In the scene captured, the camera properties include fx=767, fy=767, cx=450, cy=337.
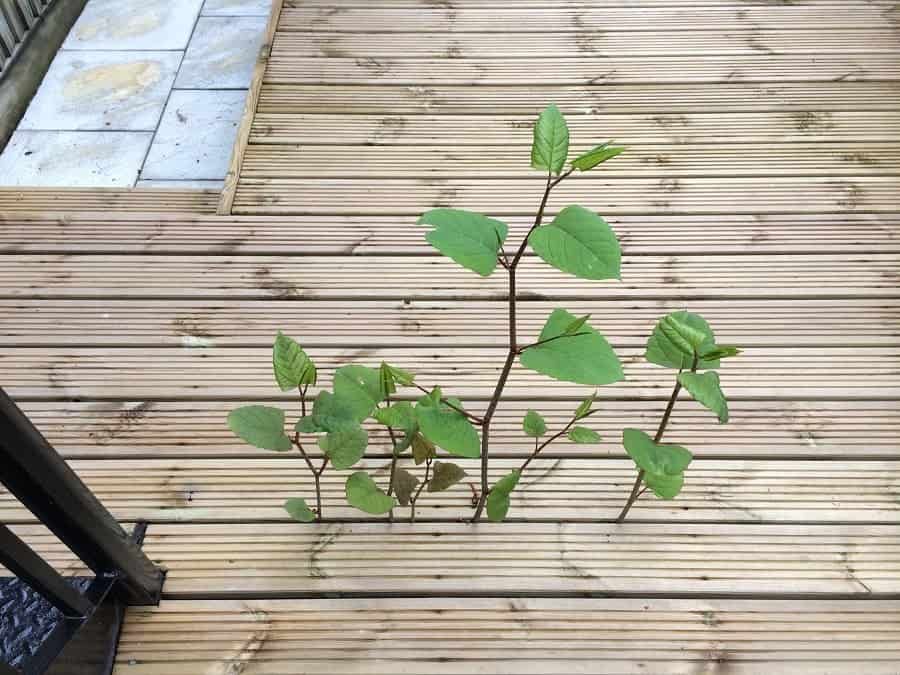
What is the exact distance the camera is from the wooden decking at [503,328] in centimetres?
109

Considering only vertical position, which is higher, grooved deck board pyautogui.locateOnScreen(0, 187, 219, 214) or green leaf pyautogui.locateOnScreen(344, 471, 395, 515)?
green leaf pyautogui.locateOnScreen(344, 471, 395, 515)

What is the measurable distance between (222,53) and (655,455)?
6.69 ft

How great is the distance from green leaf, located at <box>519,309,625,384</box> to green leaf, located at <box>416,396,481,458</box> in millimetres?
152

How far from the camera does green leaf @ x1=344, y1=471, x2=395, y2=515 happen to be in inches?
40.4

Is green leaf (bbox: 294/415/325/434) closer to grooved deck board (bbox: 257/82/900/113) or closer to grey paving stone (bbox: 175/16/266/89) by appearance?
grooved deck board (bbox: 257/82/900/113)

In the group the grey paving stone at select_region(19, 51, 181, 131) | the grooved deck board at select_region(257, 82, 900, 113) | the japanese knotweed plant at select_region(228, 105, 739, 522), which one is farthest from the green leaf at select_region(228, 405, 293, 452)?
the grey paving stone at select_region(19, 51, 181, 131)

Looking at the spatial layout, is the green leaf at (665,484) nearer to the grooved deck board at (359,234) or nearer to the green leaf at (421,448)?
the green leaf at (421,448)

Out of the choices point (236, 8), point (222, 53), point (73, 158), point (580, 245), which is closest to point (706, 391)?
point (580, 245)

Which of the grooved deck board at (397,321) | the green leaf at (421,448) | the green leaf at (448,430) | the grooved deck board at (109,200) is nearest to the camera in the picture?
the green leaf at (448,430)

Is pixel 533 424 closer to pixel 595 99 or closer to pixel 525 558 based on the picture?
pixel 525 558

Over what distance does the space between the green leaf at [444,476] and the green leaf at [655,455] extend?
250 millimetres

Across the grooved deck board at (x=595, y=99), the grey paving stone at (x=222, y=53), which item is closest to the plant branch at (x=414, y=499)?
the grooved deck board at (x=595, y=99)

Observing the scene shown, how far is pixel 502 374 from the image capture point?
38.8 inches

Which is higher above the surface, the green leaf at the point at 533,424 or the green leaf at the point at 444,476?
the green leaf at the point at 533,424
